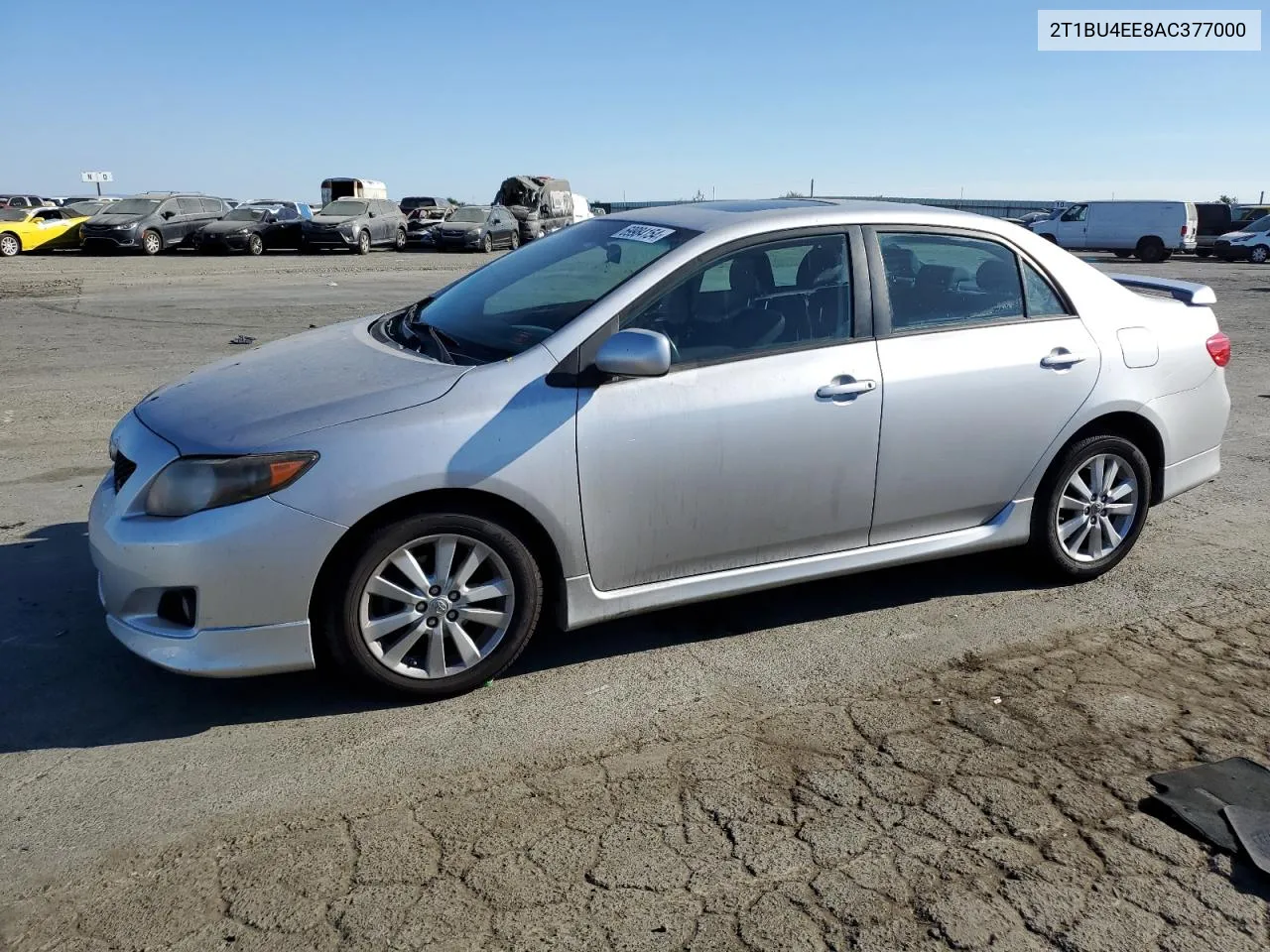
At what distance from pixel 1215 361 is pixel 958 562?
1.55 meters

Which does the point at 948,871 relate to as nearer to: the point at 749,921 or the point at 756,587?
the point at 749,921

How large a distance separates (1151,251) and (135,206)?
30426mm

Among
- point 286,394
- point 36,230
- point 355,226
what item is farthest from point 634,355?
point 355,226

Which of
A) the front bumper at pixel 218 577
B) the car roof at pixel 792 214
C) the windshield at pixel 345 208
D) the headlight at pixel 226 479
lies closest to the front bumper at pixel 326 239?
the windshield at pixel 345 208

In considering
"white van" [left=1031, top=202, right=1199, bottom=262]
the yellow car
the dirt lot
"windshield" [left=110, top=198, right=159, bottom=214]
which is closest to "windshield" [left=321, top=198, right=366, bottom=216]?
"windshield" [left=110, top=198, right=159, bottom=214]

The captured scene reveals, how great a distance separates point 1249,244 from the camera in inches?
1387

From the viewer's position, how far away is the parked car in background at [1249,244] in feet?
115

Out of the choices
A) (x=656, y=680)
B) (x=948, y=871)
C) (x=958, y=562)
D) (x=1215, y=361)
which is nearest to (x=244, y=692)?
(x=656, y=680)

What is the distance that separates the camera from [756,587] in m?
4.39

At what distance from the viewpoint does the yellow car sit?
27.4 metres

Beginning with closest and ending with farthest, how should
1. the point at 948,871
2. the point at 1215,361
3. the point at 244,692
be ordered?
the point at 948,871 → the point at 244,692 → the point at 1215,361

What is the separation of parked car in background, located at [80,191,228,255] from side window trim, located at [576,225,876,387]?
27560mm

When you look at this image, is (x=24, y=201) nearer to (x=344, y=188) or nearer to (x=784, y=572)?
(x=344, y=188)

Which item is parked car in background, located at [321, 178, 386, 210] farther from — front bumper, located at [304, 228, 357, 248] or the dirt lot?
the dirt lot
